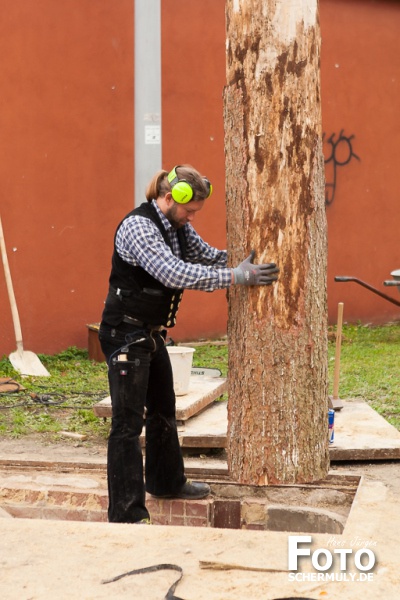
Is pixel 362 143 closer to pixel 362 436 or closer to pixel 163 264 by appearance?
pixel 362 436

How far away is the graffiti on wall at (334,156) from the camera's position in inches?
472

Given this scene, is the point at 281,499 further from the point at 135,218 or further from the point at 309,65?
the point at 309,65

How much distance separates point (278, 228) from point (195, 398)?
2.03 meters

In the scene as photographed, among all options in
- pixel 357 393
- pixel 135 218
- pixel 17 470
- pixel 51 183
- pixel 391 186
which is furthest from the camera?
pixel 391 186

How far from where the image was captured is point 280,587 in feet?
12.8

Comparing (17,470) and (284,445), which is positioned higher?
(284,445)

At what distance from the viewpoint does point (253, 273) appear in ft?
16.6

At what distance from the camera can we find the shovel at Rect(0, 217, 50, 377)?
9.44 meters

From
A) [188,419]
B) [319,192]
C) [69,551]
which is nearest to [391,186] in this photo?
[188,419]

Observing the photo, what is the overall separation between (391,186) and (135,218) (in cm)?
→ 814

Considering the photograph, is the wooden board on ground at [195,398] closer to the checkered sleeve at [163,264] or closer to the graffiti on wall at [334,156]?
the checkered sleeve at [163,264]

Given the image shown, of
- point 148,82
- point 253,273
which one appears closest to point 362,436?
point 253,273

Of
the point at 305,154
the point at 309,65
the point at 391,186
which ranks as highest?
the point at 309,65

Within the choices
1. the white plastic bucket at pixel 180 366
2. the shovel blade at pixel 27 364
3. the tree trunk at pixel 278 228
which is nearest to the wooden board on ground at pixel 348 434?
the white plastic bucket at pixel 180 366
